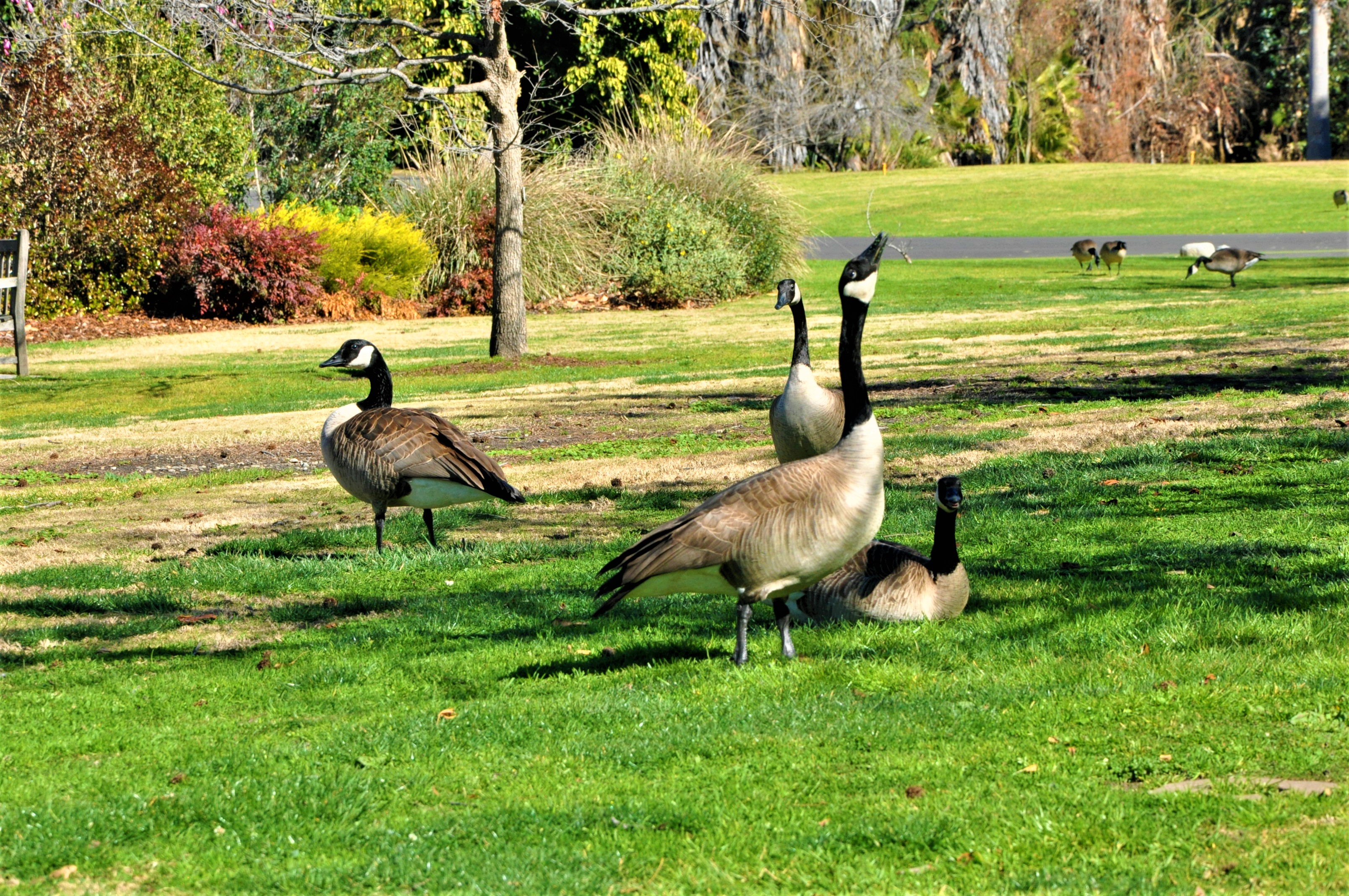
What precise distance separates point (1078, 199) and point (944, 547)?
197 ft

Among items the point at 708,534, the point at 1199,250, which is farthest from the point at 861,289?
the point at 1199,250

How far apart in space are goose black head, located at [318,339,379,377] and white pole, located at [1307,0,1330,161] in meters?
76.4

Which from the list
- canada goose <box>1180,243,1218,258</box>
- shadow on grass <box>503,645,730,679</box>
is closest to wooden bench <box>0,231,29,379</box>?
shadow on grass <box>503,645,730,679</box>

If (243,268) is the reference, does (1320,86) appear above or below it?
above

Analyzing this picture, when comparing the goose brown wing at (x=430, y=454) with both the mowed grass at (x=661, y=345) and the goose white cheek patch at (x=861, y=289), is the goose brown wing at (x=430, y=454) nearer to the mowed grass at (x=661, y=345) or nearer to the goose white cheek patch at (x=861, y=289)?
the goose white cheek patch at (x=861, y=289)

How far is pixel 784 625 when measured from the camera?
6.47m

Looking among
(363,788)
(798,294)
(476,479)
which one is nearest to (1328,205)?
(798,294)

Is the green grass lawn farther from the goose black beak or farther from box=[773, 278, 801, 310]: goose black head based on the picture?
the goose black beak

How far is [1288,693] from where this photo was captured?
552 cm

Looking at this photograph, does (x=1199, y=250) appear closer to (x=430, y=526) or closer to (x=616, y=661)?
(x=430, y=526)

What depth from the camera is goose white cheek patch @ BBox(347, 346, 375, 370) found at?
10.3 metres

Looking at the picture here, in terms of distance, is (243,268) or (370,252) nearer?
(243,268)

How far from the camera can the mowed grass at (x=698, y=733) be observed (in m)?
4.29

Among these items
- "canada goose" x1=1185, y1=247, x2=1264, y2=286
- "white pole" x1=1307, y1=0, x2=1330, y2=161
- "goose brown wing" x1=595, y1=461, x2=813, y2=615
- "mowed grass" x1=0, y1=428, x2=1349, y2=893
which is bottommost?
"mowed grass" x1=0, y1=428, x2=1349, y2=893
